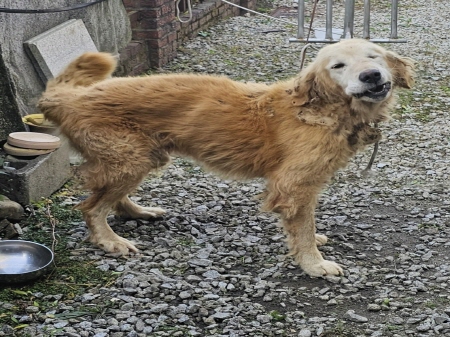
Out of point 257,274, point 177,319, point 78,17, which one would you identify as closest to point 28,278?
point 177,319

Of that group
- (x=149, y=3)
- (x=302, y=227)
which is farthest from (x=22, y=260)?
(x=149, y=3)

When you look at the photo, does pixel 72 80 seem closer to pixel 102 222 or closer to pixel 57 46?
pixel 102 222

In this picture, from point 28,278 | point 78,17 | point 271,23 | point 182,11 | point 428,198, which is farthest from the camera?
point 271,23

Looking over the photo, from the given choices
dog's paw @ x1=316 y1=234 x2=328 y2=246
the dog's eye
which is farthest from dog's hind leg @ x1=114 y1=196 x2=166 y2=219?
the dog's eye

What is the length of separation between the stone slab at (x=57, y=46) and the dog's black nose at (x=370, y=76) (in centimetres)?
263

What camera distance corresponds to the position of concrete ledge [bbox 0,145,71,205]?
4.98 m

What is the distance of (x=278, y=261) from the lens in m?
4.51

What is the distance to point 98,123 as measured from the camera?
4383 millimetres

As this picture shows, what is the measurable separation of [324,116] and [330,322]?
1.19m

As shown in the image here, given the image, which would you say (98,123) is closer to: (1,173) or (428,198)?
(1,173)

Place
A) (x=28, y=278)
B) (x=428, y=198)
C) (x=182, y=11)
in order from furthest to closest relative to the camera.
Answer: (x=182, y=11), (x=428, y=198), (x=28, y=278)

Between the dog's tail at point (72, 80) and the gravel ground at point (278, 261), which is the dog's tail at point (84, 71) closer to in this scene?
the dog's tail at point (72, 80)

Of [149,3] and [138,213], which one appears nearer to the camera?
[138,213]

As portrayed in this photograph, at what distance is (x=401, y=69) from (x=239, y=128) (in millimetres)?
1005
